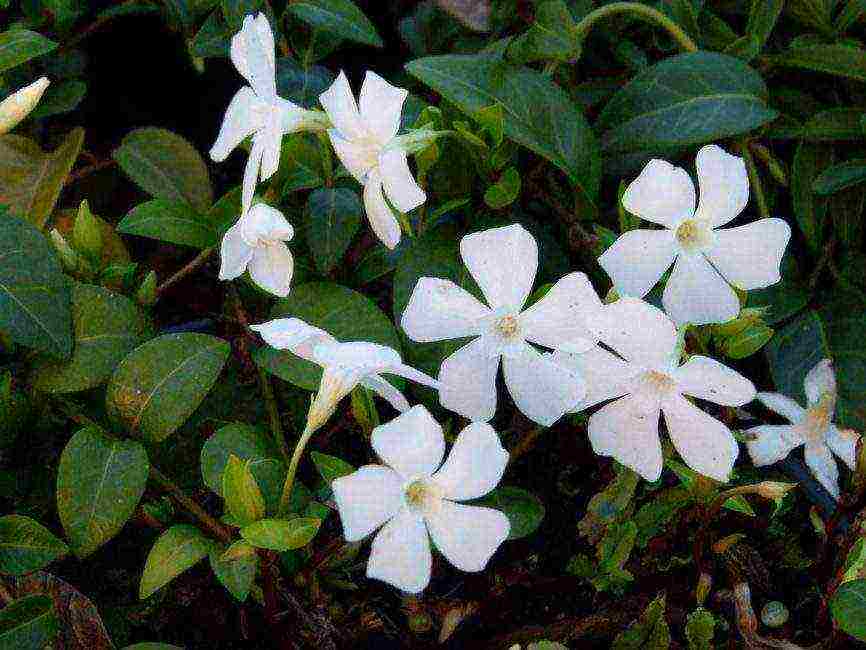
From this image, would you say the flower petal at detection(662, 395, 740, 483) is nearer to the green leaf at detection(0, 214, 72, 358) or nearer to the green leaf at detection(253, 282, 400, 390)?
the green leaf at detection(253, 282, 400, 390)

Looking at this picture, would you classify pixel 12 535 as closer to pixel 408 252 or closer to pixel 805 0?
pixel 408 252

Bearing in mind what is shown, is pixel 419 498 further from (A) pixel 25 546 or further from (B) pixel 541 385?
(A) pixel 25 546

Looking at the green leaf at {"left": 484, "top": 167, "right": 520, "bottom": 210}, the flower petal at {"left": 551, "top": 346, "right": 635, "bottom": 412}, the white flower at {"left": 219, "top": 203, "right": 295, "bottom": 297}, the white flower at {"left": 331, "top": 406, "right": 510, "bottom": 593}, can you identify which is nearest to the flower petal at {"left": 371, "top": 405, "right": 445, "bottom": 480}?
the white flower at {"left": 331, "top": 406, "right": 510, "bottom": 593}

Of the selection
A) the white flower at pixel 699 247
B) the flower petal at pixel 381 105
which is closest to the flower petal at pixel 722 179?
the white flower at pixel 699 247

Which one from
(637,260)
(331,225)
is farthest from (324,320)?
(637,260)

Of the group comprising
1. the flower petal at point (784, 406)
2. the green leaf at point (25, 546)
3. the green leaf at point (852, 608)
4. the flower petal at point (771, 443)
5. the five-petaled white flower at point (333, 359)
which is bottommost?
the flower petal at point (784, 406)

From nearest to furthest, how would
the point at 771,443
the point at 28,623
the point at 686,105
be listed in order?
the point at 28,623 → the point at 771,443 → the point at 686,105

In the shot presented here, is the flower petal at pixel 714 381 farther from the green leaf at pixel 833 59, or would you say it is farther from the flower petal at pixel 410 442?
the green leaf at pixel 833 59
